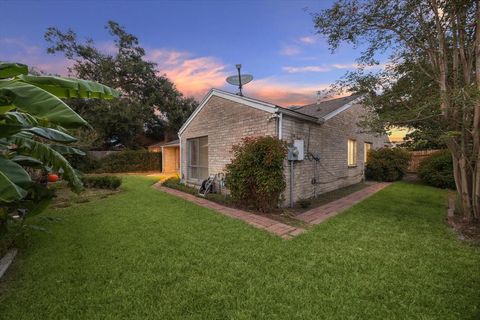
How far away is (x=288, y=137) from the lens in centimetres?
754

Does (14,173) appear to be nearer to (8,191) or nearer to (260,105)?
(8,191)

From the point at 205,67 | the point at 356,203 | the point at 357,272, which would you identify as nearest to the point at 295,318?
the point at 357,272

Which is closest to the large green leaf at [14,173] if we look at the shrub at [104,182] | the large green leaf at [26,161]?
the large green leaf at [26,161]

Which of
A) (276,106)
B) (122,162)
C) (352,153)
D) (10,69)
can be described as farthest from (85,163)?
(10,69)

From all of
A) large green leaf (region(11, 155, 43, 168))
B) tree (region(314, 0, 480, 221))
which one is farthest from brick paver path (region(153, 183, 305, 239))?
large green leaf (region(11, 155, 43, 168))

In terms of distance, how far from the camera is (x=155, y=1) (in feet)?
28.5

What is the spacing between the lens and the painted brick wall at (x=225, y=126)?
796 cm

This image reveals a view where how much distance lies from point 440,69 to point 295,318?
6495 mm

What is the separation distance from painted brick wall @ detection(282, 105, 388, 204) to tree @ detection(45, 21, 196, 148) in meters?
20.3

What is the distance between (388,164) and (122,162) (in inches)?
848

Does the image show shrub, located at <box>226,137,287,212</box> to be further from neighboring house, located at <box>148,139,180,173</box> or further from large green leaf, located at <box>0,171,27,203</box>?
neighboring house, located at <box>148,139,180,173</box>

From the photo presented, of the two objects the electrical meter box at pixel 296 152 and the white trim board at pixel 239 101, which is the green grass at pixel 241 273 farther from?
the white trim board at pixel 239 101

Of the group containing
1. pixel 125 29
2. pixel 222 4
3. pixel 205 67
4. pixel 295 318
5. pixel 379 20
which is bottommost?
pixel 295 318

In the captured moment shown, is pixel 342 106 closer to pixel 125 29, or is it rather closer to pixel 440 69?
pixel 440 69
